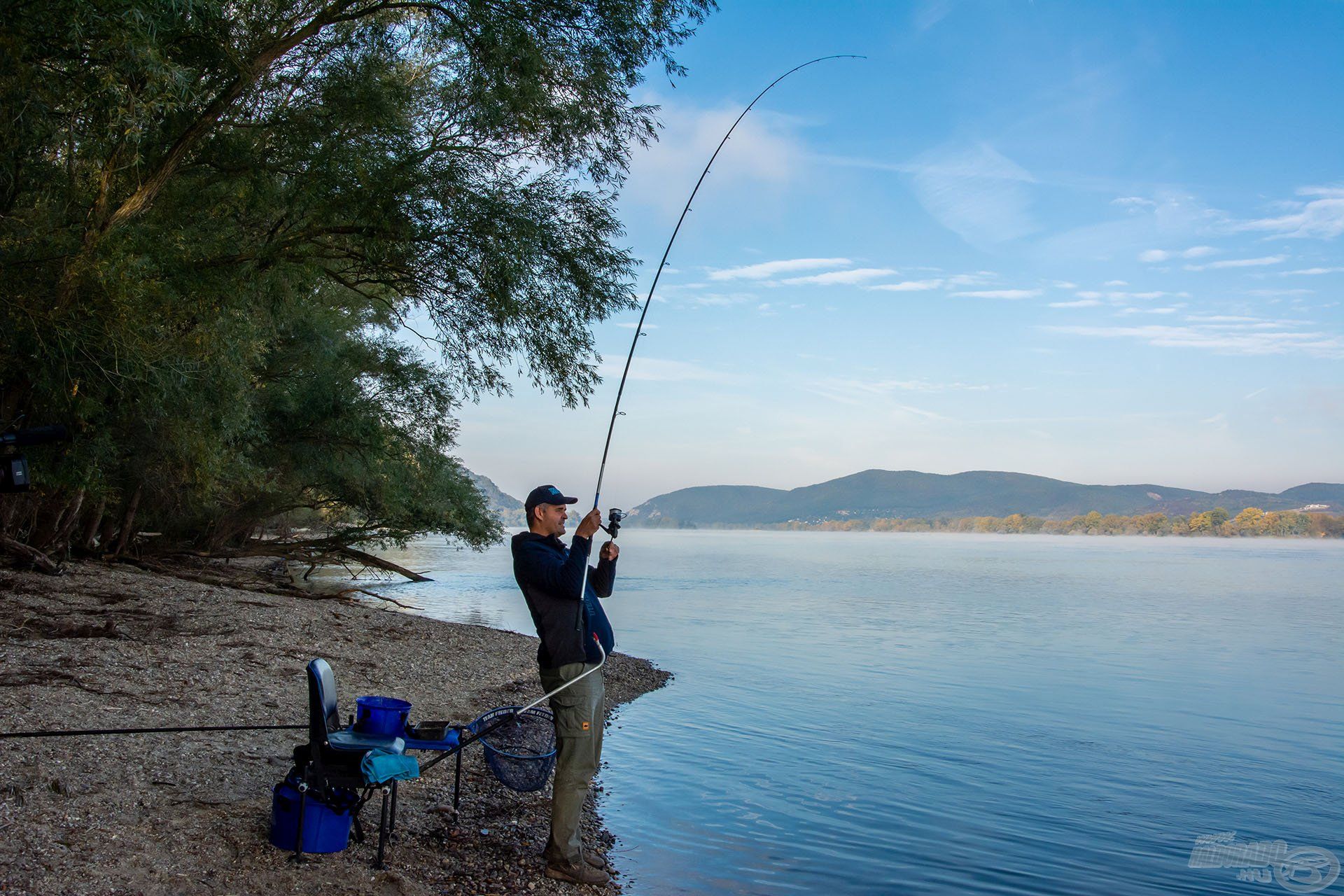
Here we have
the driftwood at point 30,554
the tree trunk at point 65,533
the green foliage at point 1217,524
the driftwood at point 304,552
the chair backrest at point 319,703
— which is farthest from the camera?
the green foliage at point 1217,524

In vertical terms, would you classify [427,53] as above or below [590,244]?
above

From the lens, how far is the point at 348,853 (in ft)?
15.6

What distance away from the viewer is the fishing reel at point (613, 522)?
484cm

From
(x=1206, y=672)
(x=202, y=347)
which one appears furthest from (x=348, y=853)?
(x=1206, y=672)

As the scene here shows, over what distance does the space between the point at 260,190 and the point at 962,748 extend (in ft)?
30.9

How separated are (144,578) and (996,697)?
13.4 meters

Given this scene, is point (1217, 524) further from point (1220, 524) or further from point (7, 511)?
point (7, 511)

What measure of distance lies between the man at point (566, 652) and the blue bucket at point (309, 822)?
3.36 feet

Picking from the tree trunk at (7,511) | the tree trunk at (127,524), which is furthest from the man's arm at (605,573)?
the tree trunk at (127,524)

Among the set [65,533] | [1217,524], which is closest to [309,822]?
[65,533]

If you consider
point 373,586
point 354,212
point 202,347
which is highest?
point 354,212

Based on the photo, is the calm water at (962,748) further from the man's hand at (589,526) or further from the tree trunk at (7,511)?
the tree trunk at (7,511)

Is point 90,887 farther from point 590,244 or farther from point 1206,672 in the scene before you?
point 1206,672

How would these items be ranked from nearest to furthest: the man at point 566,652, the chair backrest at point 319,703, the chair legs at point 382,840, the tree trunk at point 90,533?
the chair backrest at point 319,703 → the chair legs at point 382,840 → the man at point 566,652 → the tree trunk at point 90,533
